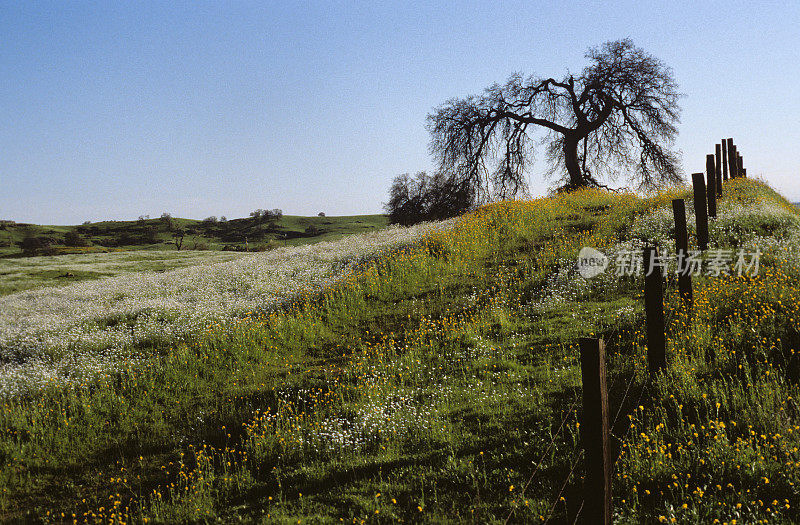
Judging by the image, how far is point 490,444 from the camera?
620 cm

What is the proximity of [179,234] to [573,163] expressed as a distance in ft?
254

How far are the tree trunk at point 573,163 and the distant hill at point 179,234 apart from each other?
43791mm

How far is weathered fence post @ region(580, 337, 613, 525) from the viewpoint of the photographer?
2.92 m

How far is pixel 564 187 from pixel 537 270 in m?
15.8

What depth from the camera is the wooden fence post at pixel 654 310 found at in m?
6.47

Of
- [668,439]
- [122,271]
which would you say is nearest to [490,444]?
[668,439]

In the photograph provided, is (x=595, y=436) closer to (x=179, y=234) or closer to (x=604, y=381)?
(x=604, y=381)

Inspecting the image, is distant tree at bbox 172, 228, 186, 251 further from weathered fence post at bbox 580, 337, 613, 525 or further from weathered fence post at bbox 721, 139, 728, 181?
weathered fence post at bbox 580, 337, 613, 525

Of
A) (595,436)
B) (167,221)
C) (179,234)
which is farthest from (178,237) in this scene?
(595,436)

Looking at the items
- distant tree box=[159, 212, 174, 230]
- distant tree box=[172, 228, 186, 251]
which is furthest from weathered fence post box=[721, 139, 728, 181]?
distant tree box=[159, 212, 174, 230]

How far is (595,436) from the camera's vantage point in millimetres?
3109

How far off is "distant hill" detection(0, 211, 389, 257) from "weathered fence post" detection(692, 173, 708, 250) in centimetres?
5522

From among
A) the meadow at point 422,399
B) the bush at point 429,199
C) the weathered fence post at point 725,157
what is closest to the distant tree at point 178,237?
the bush at point 429,199

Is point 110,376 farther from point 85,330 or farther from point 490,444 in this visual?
point 490,444
